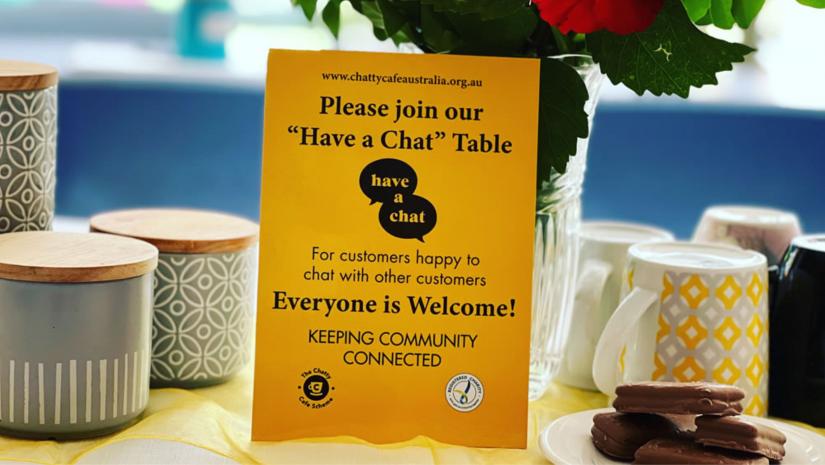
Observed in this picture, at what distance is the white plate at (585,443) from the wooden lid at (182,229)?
308mm

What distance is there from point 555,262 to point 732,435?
263 mm

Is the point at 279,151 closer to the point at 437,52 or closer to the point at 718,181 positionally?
the point at 437,52

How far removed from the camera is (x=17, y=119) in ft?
2.54

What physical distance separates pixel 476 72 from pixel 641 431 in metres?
0.29

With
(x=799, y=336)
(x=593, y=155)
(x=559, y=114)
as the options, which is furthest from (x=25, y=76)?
(x=593, y=155)

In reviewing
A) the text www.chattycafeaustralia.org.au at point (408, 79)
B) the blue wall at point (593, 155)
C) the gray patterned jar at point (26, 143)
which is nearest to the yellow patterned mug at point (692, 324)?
the text www.chattycafeaustralia.org.au at point (408, 79)

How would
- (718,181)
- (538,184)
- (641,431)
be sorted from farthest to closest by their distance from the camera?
(718,181)
(538,184)
(641,431)

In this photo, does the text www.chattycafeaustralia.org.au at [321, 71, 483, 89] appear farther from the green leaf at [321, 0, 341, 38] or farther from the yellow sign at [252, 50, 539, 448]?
the green leaf at [321, 0, 341, 38]

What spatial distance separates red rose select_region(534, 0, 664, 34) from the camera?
0.66 metres

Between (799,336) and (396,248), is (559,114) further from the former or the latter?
(799,336)

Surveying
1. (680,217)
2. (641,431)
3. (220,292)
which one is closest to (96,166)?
(680,217)

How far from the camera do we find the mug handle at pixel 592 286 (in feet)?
3.01

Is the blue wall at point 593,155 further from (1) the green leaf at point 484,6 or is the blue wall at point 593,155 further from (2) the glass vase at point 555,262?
(1) the green leaf at point 484,6

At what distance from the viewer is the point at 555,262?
877 millimetres
